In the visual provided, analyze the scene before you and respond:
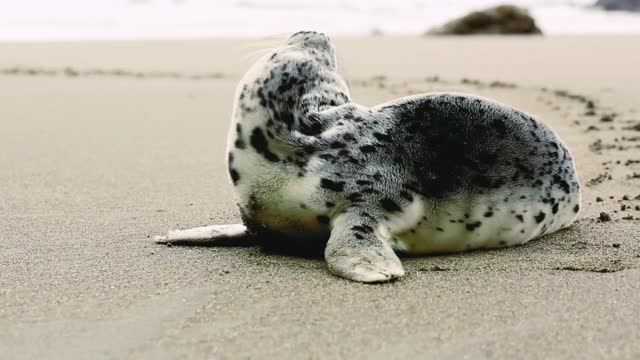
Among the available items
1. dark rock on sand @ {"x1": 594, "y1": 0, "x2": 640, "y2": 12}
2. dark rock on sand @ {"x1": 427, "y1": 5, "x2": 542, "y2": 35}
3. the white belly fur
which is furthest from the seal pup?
dark rock on sand @ {"x1": 594, "y1": 0, "x2": 640, "y2": 12}

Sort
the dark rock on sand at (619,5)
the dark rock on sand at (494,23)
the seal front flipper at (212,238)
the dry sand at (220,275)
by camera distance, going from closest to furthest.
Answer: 1. the dry sand at (220,275)
2. the seal front flipper at (212,238)
3. the dark rock on sand at (494,23)
4. the dark rock on sand at (619,5)

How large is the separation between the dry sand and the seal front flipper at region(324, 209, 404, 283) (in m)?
0.05

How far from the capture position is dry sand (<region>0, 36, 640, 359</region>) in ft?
7.18

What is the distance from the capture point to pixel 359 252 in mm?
2781

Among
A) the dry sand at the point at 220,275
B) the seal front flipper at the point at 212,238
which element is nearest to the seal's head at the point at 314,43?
the dry sand at the point at 220,275

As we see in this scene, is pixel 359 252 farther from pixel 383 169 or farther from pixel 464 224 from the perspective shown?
pixel 464 224

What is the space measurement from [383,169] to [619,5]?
19849 mm

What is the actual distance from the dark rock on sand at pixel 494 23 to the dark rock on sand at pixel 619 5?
20.8 ft

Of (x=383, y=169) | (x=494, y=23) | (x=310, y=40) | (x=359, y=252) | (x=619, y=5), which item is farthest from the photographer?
(x=619, y=5)

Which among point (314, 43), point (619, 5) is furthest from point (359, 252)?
point (619, 5)

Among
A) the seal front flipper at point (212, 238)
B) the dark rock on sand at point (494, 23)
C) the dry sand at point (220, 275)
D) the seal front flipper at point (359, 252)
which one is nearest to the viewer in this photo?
the dry sand at point (220, 275)

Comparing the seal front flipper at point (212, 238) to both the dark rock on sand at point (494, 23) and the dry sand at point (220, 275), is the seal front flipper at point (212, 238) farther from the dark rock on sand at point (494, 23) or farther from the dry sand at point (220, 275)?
the dark rock on sand at point (494, 23)

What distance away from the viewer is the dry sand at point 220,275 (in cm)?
219

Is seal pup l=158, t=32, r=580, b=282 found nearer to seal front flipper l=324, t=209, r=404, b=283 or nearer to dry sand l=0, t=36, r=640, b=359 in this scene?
seal front flipper l=324, t=209, r=404, b=283
